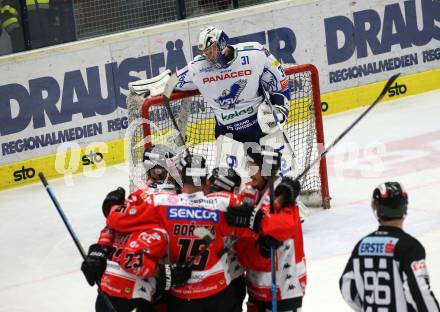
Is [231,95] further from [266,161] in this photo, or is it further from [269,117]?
[266,161]

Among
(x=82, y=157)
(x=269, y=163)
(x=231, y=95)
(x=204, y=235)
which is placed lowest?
(x=82, y=157)

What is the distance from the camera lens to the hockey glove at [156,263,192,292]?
13.8 ft

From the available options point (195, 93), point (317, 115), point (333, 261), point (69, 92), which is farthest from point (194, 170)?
point (69, 92)

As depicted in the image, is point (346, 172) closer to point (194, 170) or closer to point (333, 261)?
point (333, 261)

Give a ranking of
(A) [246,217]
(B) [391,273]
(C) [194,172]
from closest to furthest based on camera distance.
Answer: (B) [391,273]
(A) [246,217]
(C) [194,172]

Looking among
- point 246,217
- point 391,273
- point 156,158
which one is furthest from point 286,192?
point 156,158

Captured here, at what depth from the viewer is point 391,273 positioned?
3.69 meters

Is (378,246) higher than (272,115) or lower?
lower

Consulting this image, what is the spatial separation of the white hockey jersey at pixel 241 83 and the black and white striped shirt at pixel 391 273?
3.13 m

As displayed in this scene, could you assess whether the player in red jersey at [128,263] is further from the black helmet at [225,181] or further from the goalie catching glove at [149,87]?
the goalie catching glove at [149,87]

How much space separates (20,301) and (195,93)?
188cm

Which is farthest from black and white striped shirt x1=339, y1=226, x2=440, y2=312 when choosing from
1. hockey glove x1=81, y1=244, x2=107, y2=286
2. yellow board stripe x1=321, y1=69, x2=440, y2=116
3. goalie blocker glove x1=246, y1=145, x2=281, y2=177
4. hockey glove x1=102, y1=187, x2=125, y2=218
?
yellow board stripe x1=321, y1=69, x2=440, y2=116

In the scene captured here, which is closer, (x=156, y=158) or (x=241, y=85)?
(x=156, y=158)

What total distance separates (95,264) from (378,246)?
4.17 feet
